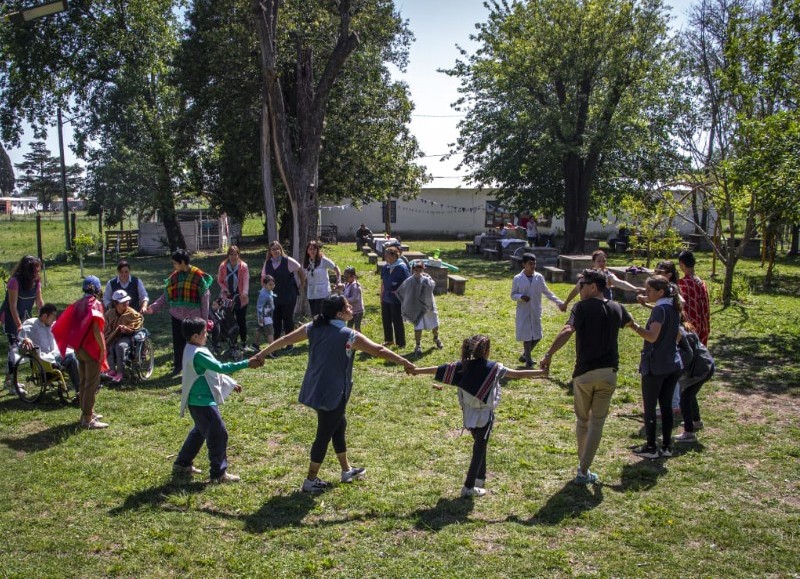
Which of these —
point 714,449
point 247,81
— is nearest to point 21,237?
point 247,81

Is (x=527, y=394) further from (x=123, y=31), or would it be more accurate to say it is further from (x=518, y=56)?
(x=123, y=31)

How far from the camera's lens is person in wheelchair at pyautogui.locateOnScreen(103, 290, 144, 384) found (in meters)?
9.55

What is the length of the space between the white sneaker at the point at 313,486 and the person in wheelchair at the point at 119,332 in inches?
179

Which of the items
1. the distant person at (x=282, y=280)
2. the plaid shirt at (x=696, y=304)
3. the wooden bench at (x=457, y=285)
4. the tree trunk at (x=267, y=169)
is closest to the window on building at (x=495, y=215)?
the wooden bench at (x=457, y=285)

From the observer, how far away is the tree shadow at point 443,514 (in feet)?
18.1

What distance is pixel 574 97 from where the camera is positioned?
27.8m

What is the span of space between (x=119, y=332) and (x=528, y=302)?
18.4 ft

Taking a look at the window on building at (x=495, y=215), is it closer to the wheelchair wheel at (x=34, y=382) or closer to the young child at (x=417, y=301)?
the young child at (x=417, y=301)

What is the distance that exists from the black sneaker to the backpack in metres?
0.93

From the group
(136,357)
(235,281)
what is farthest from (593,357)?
(235,281)

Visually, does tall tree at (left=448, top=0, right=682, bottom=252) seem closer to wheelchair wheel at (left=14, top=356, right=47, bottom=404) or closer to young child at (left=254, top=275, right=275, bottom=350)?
young child at (left=254, top=275, right=275, bottom=350)

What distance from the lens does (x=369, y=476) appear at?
6488 mm

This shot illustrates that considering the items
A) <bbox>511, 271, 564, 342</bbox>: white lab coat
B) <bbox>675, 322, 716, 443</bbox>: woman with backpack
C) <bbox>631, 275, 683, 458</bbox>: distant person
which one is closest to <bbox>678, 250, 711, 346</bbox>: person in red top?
<bbox>675, 322, 716, 443</bbox>: woman with backpack

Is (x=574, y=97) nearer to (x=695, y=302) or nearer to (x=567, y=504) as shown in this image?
(x=695, y=302)
